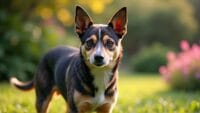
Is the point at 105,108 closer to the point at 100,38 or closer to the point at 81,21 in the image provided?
the point at 100,38

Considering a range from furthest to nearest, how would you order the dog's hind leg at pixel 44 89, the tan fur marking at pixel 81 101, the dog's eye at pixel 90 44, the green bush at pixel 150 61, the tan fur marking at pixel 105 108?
1. the green bush at pixel 150 61
2. the dog's hind leg at pixel 44 89
3. the tan fur marking at pixel 105 108
4. the tan fur marking at pixel 81 101
5. the dog's eye at pixel 90 44

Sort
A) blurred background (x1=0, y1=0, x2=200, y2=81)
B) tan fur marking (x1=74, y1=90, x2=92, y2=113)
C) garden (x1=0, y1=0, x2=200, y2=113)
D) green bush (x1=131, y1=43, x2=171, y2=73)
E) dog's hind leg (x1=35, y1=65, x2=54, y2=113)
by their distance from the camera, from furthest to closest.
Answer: green bush (x1=131, y1=43, x2=171, y2=73) < blurred background (x1=0, y1=0, x2=200, y2=81) < garden (x1=0, y1=0, x2=200, y2=113) < dog's hind leg (x1=35, y1=65, x2=54, y2=113) < tan fur marking (x1=74, y1=90, x2=92, y2=113)

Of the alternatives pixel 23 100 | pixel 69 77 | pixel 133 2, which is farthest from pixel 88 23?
pixel 133 2

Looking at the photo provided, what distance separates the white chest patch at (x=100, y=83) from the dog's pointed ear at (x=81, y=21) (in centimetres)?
63

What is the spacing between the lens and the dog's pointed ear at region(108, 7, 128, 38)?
25.1 ft

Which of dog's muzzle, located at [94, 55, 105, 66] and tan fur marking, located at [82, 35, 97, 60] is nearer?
dog's muzzle, located at [94, 55, 105, 66]

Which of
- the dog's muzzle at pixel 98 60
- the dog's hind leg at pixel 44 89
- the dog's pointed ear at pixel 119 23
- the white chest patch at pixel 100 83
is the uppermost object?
the dog's pointed ear at pixel 119 23

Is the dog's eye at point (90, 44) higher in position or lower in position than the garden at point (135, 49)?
higher

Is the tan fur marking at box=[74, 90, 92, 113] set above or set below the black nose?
below

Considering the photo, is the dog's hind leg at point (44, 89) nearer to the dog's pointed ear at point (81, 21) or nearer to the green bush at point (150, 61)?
the dog's pointed ear at point (81, 21)

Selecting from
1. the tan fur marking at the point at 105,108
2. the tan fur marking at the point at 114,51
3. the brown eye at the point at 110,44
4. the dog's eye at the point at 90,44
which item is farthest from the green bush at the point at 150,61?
the dog's eye at the point at 90,44

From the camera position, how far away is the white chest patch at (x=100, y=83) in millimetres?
7520

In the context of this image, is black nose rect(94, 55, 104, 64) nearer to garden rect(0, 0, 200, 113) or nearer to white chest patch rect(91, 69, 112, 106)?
white chest patch rect(91, 69, 112, 106)

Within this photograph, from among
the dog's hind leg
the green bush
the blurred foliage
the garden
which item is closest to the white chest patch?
the dog's hind leg
